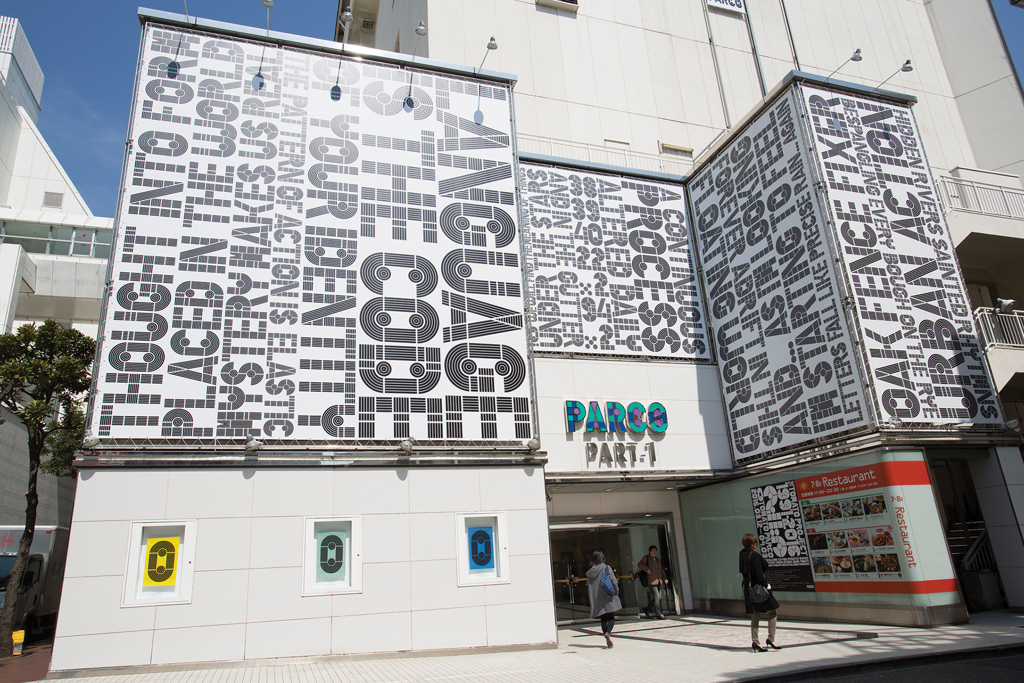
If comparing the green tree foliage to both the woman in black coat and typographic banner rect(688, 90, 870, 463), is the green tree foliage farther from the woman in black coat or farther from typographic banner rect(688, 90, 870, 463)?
typographic banner rect(688, 90, 870, 463)

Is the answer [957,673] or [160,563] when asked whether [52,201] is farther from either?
[957,673]

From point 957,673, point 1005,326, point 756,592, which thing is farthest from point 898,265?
point 957,673

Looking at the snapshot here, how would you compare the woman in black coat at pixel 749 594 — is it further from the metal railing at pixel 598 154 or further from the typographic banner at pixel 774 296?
the metal railing at pixel 598 154

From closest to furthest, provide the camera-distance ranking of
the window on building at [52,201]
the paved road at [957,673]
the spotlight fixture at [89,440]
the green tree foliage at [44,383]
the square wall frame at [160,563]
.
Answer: the paved road at [957,673]
the square wall frame at [160,563]
the spotlight fixture at [89,440]
the green tree foliage at [44,383]
the window on building at [52,201]

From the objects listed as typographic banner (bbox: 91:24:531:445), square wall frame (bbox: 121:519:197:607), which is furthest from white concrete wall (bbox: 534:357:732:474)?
square wall frame (bbox: 121:519:197:607)

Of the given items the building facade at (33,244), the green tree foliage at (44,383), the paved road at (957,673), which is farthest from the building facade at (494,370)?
the building facade at (33,244)

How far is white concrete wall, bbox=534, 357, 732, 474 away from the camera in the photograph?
13.3 m

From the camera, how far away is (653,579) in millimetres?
14641

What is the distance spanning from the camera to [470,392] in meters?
10.9

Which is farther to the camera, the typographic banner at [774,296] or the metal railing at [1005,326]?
the metal railing at [1005,326]

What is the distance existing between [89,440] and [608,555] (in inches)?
423

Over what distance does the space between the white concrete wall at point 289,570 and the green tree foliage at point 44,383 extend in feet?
16.6

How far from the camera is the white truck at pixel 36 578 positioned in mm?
14102

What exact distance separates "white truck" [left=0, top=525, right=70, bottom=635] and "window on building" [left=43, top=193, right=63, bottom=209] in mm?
19262
